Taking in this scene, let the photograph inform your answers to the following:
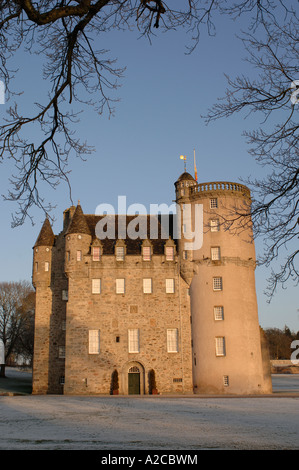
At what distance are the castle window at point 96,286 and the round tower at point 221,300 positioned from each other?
Result: 710cm

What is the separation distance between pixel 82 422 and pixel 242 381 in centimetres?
2337

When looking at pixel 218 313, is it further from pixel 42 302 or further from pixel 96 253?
pixel 42 302

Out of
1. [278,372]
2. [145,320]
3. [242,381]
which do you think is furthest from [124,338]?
[278,372]

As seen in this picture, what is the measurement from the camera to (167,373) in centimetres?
3884

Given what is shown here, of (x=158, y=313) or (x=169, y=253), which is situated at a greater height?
(x=169, y=253)

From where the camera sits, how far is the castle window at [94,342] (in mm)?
39406

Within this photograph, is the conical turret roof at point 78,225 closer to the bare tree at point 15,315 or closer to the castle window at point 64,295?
the castle window at point 64,295

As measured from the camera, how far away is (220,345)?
126 ft

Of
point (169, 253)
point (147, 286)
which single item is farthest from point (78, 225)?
point (169, 253)

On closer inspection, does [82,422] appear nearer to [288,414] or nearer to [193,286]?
[288,414]

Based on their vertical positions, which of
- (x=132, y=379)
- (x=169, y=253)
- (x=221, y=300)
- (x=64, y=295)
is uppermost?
(x=169, y=253)

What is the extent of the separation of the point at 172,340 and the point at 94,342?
636 centimetres

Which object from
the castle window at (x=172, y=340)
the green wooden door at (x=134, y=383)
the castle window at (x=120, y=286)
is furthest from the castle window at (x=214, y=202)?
the green wooden door at (x=134, y=383)
